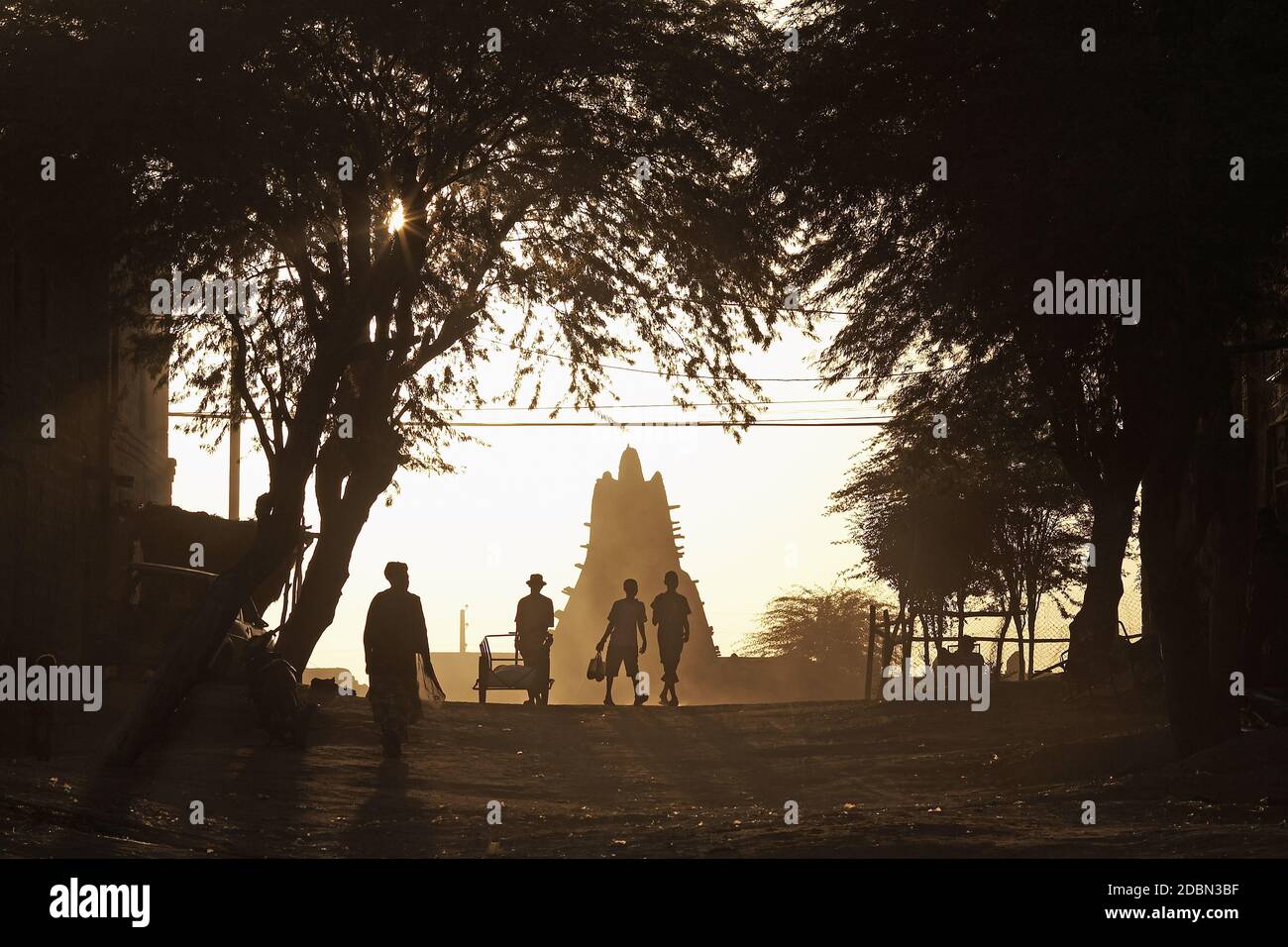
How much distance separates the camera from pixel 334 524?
23.4 m

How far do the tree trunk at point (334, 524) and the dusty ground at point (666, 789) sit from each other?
133cm

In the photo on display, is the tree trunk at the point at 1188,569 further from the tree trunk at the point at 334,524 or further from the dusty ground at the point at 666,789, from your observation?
the tree trunk at the point at 334,524

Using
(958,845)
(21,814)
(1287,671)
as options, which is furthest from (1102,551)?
(21,814)

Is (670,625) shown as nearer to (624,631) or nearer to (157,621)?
(624,631)

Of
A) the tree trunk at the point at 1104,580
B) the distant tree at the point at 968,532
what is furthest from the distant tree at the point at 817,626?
the tree trunk at the point at 1104,580

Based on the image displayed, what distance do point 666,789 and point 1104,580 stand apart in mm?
12062

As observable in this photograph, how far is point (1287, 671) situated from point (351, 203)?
35.4 ft

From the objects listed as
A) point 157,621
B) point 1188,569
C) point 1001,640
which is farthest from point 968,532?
point 1188,569

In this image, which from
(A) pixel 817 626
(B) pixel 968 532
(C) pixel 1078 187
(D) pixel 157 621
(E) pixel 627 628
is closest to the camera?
(C) pixel 1078 187

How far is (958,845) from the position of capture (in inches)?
379

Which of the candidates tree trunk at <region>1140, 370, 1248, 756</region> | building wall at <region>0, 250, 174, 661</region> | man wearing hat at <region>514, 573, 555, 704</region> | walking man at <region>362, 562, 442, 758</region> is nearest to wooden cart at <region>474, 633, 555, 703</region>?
man wearing hat at <region>514, 573, 555, 704</region>

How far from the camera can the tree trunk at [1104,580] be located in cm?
2419

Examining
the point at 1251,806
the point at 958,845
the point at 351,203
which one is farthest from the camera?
the point at 351,203
